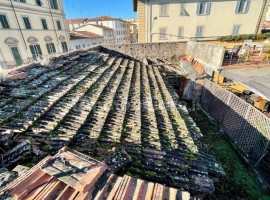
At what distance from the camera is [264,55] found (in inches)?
455

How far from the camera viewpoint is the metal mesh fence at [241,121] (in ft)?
20.9

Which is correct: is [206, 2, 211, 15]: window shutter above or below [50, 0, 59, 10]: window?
below

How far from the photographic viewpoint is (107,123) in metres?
3.43

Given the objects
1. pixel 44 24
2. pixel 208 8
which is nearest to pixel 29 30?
pixel 44 24

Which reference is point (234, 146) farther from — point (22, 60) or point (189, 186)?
point (22, 60)

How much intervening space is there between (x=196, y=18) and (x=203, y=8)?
1.19 metres

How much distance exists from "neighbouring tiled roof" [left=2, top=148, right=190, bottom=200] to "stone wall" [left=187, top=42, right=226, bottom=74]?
1027 centimetres

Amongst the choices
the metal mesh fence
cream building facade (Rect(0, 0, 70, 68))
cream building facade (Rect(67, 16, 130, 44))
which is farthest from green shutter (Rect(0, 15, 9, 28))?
cream building facade (Rect(67, 16, 130, 44))

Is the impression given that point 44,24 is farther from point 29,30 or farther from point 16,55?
point 16,55

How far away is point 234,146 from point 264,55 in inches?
337

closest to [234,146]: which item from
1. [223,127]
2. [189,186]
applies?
[223,127]

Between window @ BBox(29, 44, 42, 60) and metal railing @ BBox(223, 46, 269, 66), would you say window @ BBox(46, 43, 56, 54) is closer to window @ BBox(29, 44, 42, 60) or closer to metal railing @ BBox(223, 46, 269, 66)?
window @ BBox(29, 44, 42, 60)

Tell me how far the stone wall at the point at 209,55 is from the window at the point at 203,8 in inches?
270

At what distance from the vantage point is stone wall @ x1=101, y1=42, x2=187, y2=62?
553 inches
